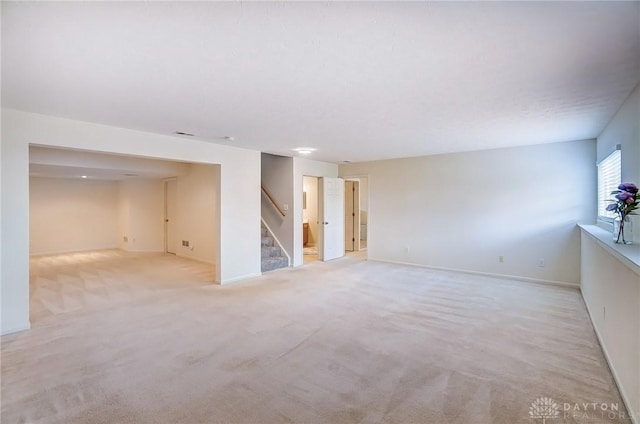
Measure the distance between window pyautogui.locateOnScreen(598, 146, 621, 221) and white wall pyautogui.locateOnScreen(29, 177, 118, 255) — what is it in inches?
441

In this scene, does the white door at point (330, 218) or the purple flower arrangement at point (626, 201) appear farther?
the white door at point (330, 218)

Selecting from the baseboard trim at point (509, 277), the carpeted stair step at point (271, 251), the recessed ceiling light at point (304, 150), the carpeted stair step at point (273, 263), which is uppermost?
the recessed ceiling light at point (304, 150)

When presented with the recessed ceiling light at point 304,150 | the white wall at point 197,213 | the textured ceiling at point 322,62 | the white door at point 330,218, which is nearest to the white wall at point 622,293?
the textured ceiling at point 322,62

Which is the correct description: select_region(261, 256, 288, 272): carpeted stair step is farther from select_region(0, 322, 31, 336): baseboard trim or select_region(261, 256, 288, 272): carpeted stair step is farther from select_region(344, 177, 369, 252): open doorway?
select_region(0, 322, 31, 336): baseboard trim

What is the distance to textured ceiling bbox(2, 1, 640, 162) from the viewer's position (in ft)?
5.32

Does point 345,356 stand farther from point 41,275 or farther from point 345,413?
point 41,275

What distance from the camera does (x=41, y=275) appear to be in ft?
18.9

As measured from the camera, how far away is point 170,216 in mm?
8555

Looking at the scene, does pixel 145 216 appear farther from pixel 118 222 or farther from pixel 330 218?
pixel 330 218

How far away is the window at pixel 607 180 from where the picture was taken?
11.9 ft

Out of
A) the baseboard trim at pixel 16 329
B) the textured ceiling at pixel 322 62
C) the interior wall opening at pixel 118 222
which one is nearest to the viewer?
the textured ceiling at pixel 322 62

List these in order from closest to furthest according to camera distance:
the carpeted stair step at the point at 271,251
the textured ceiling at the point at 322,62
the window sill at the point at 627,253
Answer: the textured ceiling at the point at 322,62 → the window sill at the point at 627,253 → the carpeted stair step at the point at 271,251

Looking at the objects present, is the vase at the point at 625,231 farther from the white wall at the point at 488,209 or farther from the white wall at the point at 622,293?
the white wall at the point at 488,209

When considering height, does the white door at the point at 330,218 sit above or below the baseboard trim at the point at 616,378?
above
